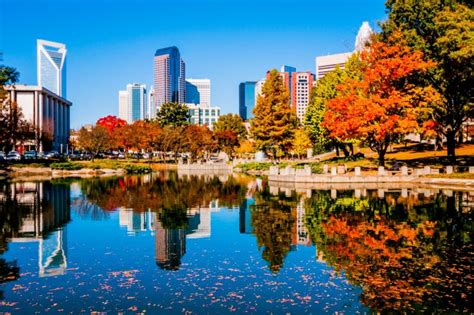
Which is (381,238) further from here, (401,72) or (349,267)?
(401,72)

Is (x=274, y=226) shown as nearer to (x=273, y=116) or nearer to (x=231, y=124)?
(x=273, y=116)

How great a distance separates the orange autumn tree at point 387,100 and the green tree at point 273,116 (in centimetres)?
2120

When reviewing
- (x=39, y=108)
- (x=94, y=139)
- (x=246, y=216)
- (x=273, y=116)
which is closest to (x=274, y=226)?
(x=246, y=216)

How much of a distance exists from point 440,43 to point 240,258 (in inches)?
1483

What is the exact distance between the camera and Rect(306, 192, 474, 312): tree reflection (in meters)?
13.4

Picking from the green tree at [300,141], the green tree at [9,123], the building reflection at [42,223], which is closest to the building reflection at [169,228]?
the building reflection at [42,223]

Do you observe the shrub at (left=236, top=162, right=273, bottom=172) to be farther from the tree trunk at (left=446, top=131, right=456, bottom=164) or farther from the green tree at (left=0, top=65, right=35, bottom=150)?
the green tree at (left=0, top=65, right=35, bottom=150)

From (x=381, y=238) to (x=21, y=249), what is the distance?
14262 mm

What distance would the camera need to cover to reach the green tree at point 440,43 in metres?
48.1

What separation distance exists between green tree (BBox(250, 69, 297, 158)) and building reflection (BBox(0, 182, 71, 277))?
36525 mm

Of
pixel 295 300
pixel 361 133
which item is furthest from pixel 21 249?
pixel 361 133

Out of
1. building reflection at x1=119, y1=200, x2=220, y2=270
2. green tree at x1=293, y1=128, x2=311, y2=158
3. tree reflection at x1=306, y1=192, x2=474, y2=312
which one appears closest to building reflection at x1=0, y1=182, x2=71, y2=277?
building reflection at x1=119, y1=200, x2=220, y2=270

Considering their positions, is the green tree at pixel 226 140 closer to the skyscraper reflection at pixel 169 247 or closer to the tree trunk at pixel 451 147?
the tree trunk at pixel 451 147

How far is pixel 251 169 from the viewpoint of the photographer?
82250mm
